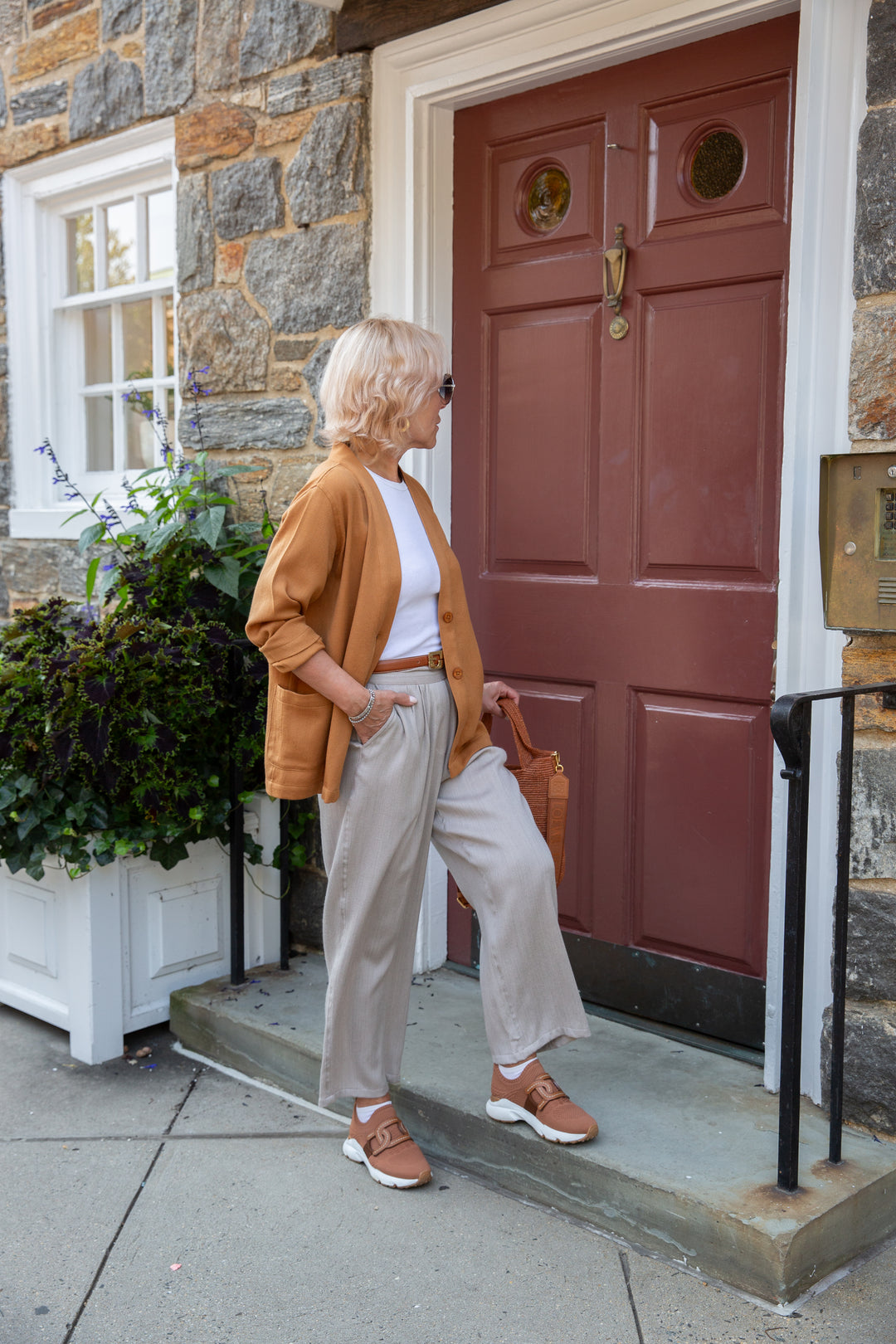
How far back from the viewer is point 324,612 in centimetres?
252

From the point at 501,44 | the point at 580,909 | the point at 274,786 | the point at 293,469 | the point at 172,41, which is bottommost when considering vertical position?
the point at 580,909

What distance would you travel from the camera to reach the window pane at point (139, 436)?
15.4ft

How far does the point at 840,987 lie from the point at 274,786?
122 centimetres

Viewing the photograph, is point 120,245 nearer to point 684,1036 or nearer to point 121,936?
point 121,936

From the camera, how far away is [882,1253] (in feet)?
7.94

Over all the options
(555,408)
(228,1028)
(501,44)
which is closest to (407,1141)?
(228,1028)

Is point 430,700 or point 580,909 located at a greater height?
point 430,700

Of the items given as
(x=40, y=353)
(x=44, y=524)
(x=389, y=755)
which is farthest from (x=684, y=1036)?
(x=40, y=353)

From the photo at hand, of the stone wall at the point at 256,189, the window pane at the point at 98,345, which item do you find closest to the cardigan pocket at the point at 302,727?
the stone wall at the point at 256,189

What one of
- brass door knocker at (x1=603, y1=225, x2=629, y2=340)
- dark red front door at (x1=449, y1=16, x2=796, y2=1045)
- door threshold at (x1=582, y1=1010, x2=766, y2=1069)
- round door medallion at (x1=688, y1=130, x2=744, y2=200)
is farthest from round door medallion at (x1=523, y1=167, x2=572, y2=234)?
door threshold at (x1=582, y1=1010, x2=766, y2=1069)

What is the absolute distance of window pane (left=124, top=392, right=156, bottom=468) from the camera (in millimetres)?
4707

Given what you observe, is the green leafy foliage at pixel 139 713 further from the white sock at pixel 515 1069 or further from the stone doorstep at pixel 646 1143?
the white sock at pixel 515 1069

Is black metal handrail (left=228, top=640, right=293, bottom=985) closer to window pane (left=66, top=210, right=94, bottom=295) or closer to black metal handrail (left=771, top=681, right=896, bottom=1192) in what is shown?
black metal handrail (left=771, top=681, right=896, bottom=1192)

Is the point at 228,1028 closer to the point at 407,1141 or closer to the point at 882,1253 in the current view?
the point at 407,1141
